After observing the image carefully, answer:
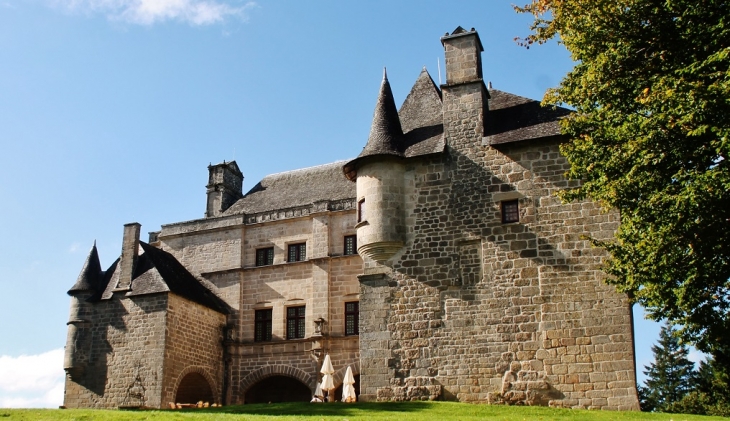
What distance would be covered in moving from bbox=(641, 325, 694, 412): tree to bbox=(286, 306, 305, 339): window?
30.6m

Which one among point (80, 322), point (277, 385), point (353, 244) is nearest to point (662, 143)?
point (353, 244)

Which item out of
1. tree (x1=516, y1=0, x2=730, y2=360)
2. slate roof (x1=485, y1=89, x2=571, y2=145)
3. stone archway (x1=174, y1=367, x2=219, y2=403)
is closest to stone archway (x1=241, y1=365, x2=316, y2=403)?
stone archway (x1=174, y1=367, x2=219, y2=403)

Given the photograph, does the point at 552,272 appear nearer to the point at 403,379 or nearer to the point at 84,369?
the point at 403,379

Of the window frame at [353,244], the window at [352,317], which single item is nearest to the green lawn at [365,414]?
the window at [352,317]

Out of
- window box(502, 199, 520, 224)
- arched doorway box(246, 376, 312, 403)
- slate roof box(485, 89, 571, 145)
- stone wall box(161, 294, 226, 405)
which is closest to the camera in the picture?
window box(502, 199, 520, 224)

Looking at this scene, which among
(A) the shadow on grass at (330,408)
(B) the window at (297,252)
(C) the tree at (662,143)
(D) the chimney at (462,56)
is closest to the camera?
(C) the tree at (662,143)

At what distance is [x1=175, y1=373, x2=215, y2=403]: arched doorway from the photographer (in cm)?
2841

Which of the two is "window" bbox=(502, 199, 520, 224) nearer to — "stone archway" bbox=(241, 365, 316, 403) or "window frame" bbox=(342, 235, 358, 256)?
"window frame" bbox=(342, 235, 358, 256)

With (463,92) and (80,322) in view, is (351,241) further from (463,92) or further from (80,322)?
(80,322)

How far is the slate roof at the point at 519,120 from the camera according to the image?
63.4 ft

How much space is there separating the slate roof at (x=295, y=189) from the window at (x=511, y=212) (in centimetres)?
1202

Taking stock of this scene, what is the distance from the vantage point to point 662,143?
46.1 ft

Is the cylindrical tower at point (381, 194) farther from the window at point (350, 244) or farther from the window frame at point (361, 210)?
the window at point (350, 244)

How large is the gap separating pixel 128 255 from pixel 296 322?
721 centimetres
